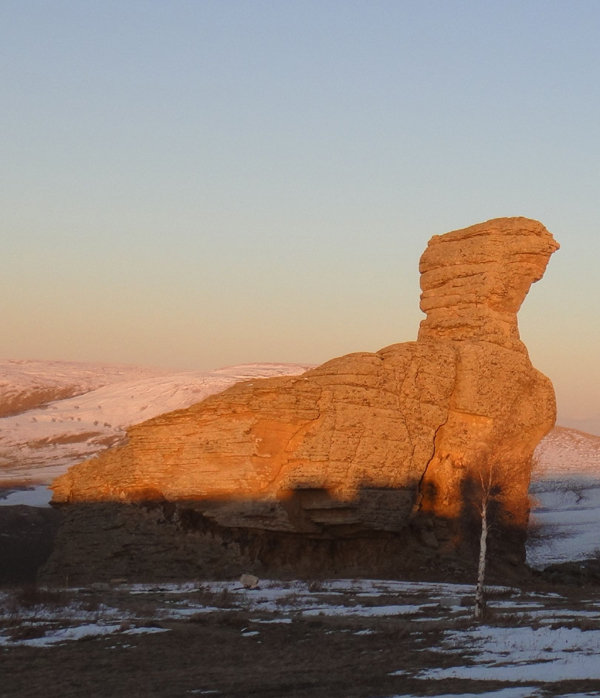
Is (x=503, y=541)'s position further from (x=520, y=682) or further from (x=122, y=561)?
(x=520, y=682)

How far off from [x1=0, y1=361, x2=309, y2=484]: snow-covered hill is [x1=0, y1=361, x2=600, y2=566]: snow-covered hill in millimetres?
91

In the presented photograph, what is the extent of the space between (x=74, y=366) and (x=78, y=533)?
100179mm

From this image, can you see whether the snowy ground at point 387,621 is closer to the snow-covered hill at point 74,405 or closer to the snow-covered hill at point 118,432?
the snow-covered hill at point 118,432

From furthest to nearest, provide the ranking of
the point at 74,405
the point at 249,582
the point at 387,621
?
the point at 74,405 → the point at 249,582 → the point at 387,621

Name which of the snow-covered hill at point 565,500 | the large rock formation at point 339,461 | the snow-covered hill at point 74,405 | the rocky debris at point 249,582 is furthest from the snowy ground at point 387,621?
the snow-covered hill at point 74,405

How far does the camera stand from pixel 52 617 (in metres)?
18.2

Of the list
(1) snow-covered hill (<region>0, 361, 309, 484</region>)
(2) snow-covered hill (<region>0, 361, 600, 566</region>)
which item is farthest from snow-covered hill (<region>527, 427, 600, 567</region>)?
(1) snow-covered hill (<region>0, 361, 309, 484</region>)

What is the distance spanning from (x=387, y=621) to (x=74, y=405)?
82.4 meters

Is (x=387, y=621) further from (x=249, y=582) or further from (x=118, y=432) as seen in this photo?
(x=118, y=432)

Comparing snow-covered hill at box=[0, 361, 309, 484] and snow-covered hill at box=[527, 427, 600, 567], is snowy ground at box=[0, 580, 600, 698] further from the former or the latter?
snow-covered hill at box=[0, 361, 309, 484]

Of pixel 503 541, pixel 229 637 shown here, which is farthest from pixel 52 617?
pixel 503 541

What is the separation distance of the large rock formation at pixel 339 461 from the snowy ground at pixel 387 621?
2.69 meters

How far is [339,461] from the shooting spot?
2642 cm

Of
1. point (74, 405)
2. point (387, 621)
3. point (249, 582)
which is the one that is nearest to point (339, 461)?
point (249, 582)
